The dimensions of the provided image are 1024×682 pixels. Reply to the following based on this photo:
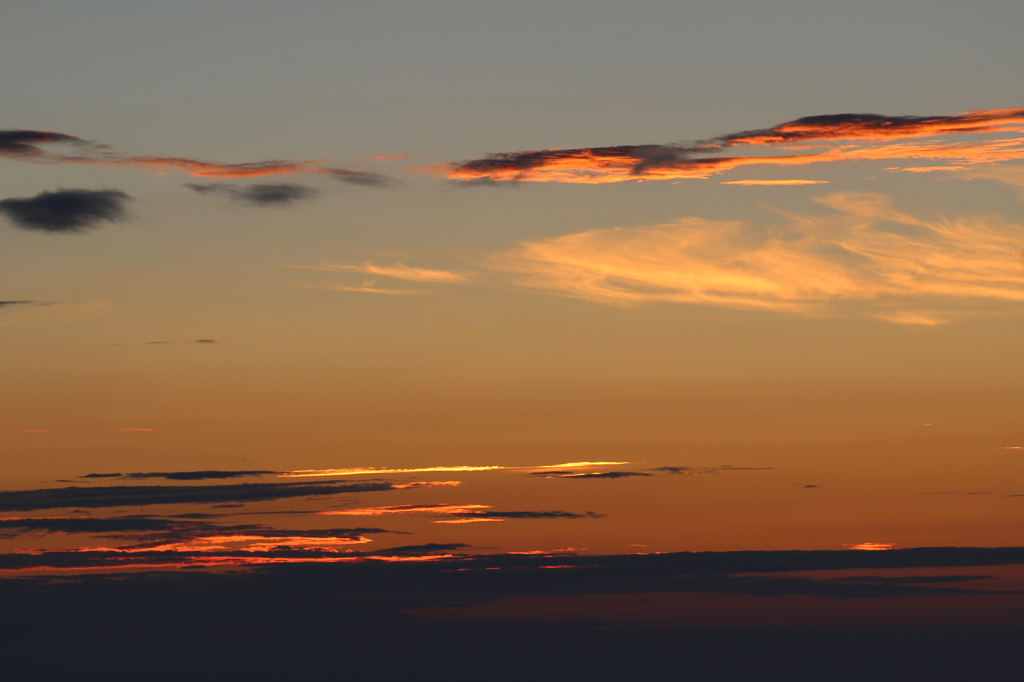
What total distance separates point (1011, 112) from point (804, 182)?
14.3 m

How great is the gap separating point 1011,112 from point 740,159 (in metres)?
17.6

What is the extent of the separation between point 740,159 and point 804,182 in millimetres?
11097

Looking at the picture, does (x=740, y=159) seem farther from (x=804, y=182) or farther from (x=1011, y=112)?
(x=1011, y=112)

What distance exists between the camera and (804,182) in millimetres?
66250

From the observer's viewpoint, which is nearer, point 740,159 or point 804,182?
point 804,182

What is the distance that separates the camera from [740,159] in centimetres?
7675

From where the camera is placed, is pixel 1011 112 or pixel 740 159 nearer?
pixel 1011 112

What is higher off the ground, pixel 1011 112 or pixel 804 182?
pixel 1011 112

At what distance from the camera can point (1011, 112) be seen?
67938 mm

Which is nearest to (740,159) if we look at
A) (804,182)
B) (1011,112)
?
(804,182)
